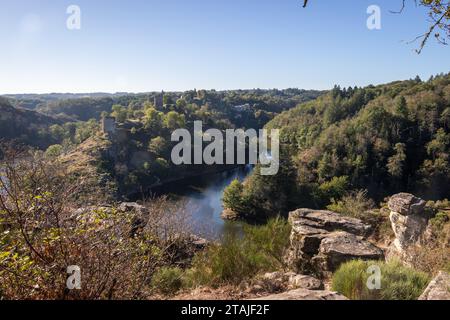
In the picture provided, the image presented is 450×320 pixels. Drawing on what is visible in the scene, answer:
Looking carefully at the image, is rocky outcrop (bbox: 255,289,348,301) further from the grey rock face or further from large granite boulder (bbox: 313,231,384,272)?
the grey rock face

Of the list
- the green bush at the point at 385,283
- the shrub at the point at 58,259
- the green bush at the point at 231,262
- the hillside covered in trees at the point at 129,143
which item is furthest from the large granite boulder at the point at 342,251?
the hillside covered in trees at the point at 129,143

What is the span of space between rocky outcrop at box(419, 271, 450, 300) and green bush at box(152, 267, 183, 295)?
10.9 ft

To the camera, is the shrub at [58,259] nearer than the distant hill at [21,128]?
Yes

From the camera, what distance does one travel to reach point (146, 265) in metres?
4.41

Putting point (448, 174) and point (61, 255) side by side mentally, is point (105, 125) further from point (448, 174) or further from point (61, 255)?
point (61, 255)

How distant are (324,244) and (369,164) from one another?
126ft

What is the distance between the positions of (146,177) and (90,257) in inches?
1790

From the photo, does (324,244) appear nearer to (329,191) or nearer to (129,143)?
(329,191)

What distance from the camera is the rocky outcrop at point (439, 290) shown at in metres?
3.62

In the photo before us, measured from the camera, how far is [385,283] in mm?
4352

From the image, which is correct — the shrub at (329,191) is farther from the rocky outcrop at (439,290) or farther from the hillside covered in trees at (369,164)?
the rocky outcrop at (439,290)

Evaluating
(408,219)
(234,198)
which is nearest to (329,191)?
(234,198)

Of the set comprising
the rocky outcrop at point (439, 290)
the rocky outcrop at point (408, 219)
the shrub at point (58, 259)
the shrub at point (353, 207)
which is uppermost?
the shrub at point (58, 259)

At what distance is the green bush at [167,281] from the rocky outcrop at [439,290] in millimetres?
3327
